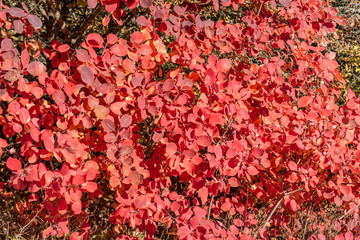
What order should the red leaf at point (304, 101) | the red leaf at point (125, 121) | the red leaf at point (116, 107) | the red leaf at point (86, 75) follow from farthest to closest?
the red leaf at point (304, 101)
the red leaf at point (116, 107)
the red leaf at point (125, 121)
the red leaf at point (86, 75)

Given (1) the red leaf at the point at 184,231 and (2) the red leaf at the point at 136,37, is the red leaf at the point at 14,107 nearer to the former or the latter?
(2) the red leaf at the point at 136,37

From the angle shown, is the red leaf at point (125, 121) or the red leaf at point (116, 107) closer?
the red leaf at point (125, 121)

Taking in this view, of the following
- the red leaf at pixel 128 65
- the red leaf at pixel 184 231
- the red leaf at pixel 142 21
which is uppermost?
the red leaf at pixel 142 21

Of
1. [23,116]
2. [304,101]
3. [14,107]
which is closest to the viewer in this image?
[23,116]

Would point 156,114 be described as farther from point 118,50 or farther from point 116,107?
point 118,50

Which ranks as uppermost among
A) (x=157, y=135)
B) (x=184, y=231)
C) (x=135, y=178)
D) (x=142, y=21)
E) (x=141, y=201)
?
(x=142, y=21)

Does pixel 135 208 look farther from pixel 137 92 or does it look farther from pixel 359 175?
pixel 359 175

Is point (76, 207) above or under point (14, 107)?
under

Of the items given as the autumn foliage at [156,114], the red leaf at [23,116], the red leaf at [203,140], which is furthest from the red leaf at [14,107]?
the red leaf at [203,140]

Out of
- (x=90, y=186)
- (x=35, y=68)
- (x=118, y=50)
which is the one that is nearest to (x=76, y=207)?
(x=90, y=186)

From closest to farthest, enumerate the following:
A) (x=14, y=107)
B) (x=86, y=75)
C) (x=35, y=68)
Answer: (x=86, y=75) < (x=35, y=68) < (x=14, y=107)

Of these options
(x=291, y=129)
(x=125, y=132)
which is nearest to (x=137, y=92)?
(x=125, y=132)

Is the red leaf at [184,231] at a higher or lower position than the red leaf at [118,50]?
lower

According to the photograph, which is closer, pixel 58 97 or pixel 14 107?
pixel 58 97
